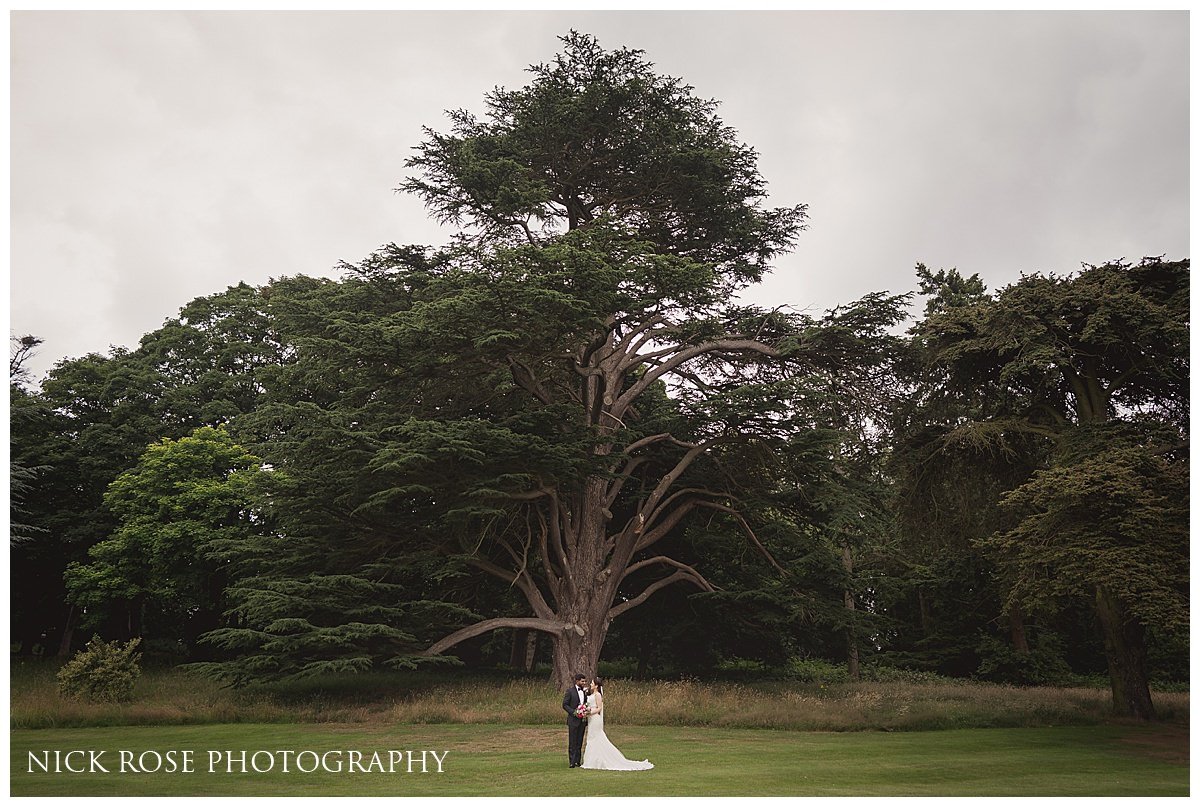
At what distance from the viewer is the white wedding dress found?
40.8ft

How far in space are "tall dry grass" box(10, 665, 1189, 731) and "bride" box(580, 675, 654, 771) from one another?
5409 mm

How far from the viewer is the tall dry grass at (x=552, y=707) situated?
57.3ft

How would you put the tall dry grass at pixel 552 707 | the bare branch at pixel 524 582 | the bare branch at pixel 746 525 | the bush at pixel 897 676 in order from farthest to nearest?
the bush at pixel 897 676, the bare branch at pixel 746 525, the bare branch at pixel 524 582, the tall dry grass at pixel 552 707

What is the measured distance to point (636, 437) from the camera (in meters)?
25.1

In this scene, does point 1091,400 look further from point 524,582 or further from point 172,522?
point 172,522

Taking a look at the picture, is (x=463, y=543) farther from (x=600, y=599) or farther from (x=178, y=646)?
(x=178, y=646)

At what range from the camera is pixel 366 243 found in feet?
87.7

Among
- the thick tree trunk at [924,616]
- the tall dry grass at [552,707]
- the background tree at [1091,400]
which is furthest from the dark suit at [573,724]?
the thick tree trunk at [924,616]

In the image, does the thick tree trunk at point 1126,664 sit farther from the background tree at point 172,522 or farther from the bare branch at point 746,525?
the background tree at point 172,522

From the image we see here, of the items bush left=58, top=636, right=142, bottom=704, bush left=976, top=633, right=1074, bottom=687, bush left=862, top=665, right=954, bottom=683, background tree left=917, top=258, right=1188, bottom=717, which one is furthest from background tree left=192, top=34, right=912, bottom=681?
bush left=976, top=633, right=1074, bottom=687

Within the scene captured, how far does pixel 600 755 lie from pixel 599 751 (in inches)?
2.2

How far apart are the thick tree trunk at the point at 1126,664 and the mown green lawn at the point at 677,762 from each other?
1.23 metres

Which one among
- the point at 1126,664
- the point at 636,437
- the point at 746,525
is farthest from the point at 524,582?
the point at 1126,664

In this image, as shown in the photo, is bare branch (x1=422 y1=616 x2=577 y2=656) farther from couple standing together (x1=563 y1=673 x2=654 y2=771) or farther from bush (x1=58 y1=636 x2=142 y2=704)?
couple standing together (x1=563 y1=673 x2=654 y2=771)
